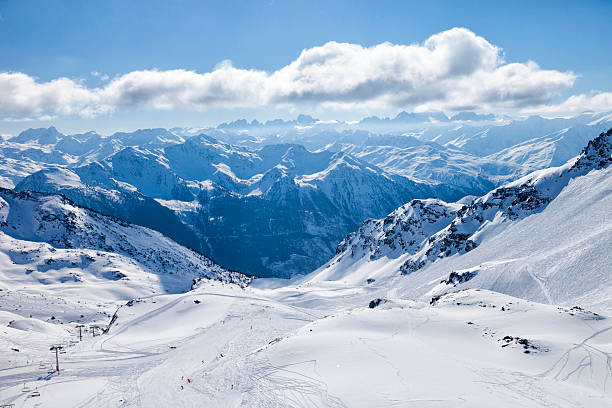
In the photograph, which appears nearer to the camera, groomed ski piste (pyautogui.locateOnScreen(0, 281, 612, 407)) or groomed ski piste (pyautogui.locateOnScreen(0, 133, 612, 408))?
groomed ski piste (pyautogui.locateOnScreen(0, 281, 612, 407))

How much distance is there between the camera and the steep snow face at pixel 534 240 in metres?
87.6

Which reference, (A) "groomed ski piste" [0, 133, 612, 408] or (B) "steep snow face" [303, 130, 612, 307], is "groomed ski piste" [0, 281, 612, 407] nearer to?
(A) "groomed ski piste" [0, 133, 612, 408]

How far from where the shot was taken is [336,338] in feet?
145

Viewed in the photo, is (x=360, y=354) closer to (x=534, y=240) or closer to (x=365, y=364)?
(x=365, y=364)

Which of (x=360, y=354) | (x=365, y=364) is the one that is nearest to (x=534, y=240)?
(x=360, y=354)

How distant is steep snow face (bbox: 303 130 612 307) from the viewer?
8762cm

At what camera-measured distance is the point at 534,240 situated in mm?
119562

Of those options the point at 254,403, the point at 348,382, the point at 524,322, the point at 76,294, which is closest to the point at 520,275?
the point at 524,322

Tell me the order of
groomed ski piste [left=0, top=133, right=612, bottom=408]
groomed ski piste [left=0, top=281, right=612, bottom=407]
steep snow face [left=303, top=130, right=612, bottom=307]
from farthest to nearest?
steep snow face [left=303, top=130, right=612, bottom=307] → groomed ski piste [left=0, top=133, right=612, bottom=408] → groomed ski piste [left=0, top=281, right=612, bottom=407]

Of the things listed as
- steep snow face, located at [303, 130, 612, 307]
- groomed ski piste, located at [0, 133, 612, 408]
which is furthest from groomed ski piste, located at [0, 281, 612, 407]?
steep snow face, located at [303, 130, 612, 307]

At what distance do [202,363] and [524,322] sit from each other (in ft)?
140

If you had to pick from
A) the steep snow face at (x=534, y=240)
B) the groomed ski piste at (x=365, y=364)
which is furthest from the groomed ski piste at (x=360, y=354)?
the steep snow face at (x=534, y=240)

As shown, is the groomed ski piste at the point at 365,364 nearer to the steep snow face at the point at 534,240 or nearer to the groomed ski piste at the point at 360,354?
the groomed ski piste at the point at 360,354

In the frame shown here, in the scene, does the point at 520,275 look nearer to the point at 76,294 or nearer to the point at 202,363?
the point at 202,363
